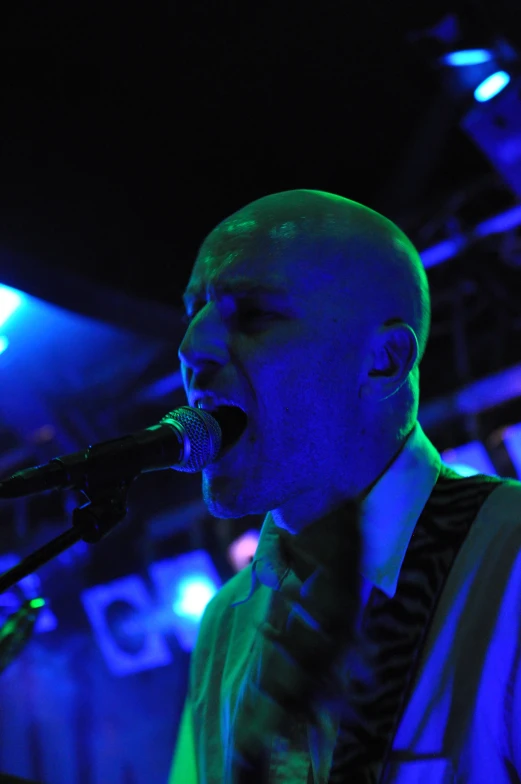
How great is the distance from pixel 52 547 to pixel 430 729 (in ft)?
Result: 2.22

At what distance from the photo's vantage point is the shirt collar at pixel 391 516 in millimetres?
1235

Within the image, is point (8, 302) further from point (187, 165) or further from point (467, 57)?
point (467, 57)

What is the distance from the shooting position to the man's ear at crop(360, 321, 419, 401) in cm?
138

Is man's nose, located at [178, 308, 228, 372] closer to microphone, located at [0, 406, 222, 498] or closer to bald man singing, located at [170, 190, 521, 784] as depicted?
bald man singing, located at [170, 190, 521, 784]

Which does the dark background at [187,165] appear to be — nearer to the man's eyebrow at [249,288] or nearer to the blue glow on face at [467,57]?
the blue glow on face at [467,57]

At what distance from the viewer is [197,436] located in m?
1.11

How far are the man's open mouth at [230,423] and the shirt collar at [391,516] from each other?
0.31m

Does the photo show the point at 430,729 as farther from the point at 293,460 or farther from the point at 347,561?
the point at 293,460

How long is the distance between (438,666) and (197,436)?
572 millimetres

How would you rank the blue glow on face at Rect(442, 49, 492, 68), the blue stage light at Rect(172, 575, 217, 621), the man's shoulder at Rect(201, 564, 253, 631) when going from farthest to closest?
the blue stage light at Rect(172, 575, 217, 621)
the blue glow on face at Rect(442, 49, 492, 68)
the man's shoulder at Rect(201, 564, 253, 631)

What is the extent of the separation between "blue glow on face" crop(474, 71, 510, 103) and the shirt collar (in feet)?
6.19

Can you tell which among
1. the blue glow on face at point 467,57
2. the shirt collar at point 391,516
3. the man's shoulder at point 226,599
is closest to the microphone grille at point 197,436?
the shirt collar at point 391,516

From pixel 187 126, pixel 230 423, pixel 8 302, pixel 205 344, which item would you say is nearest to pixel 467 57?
pixel 187 126

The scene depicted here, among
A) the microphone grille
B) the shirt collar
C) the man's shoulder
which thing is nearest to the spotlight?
the man's shoulder
